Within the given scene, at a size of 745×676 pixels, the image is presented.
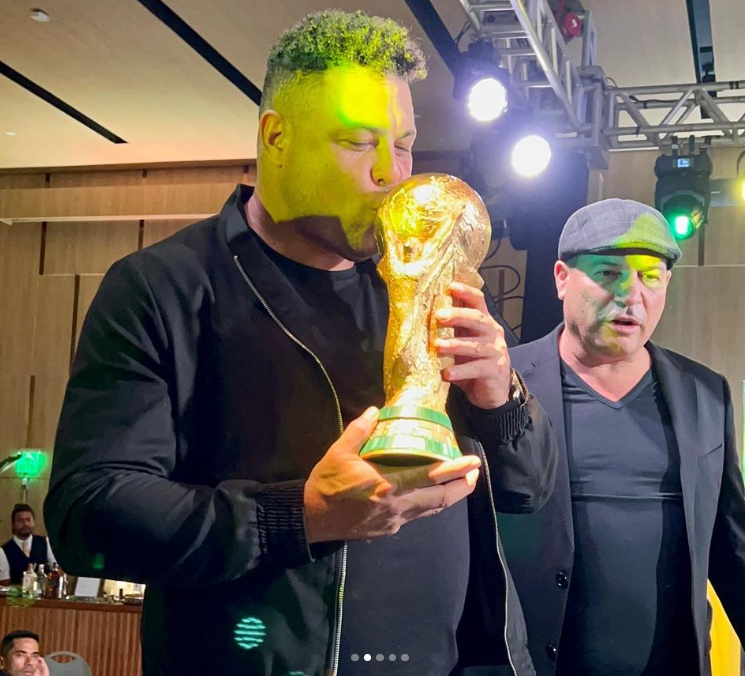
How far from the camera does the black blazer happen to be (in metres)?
1.67

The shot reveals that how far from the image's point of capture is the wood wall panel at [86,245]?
8016 mm

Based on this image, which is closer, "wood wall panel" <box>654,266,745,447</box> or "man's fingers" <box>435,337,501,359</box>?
"man's fingers" <box>435,337,501,359</box>

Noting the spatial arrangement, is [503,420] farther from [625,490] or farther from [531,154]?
[531,154]

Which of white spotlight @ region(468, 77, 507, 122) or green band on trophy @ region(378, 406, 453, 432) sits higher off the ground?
white spotlight @ region(468, 77, 507, 122)

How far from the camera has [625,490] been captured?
175 cm

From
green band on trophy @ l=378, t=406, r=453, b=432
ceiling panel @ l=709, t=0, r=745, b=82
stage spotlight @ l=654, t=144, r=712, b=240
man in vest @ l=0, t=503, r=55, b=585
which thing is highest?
ceiling panel @ l=709, t=0, r=745, b=82

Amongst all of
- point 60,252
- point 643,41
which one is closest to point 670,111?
point 643,41

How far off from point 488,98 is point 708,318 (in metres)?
2.69

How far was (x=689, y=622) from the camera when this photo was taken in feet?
5.50

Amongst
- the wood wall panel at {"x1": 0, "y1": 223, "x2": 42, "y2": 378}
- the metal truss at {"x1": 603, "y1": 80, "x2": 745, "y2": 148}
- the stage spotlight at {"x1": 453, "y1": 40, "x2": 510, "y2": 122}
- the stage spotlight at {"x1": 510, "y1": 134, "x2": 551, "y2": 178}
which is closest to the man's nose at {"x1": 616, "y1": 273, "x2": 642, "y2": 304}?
the stage spotlight at {"x1": 453, "y1": 40, "x2": 510, "y2": 122}

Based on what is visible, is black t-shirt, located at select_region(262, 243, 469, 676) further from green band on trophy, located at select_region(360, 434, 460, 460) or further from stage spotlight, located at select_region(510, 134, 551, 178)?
stage spotlight, located at select_region(510, 134, 551, 178)

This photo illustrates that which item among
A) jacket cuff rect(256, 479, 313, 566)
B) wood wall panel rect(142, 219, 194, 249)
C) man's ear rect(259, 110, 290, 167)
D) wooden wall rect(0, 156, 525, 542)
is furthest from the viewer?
wood wall panel rect(142, 219, 194, 249)

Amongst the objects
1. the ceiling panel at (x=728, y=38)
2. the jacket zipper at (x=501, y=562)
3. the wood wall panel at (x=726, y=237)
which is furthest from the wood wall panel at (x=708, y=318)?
the jacket zipper at (x=501, y=562)

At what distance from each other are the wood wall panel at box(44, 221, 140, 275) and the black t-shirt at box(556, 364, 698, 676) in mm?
6641
